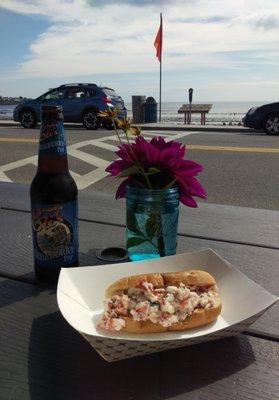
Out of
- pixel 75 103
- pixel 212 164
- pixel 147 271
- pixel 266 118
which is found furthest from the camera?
pixel 75 103

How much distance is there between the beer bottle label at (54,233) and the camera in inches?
41.2

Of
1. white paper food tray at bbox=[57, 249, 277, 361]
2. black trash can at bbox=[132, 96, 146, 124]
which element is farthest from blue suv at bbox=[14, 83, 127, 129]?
white paper food tray at bbox=[57, 249, 277, 361]

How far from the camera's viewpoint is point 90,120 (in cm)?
1382

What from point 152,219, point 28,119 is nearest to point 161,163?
point 152,219

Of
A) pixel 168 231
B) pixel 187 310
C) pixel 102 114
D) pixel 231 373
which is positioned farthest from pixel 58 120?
pixel 231 373

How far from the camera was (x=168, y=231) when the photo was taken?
45.3 inches

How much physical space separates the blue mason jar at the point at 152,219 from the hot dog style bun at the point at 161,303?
0.21 m

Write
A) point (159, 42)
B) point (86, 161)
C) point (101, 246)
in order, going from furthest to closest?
point (159, 42) < point (86, 161) < point (101, 246)

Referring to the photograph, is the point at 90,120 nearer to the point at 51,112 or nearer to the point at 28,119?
the point at 28,119

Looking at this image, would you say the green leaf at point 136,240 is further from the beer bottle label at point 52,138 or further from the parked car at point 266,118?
the parked car at point 266,118

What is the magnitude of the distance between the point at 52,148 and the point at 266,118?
11344 mm

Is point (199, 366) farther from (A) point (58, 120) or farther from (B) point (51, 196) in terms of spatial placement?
(A) point (58, 120)

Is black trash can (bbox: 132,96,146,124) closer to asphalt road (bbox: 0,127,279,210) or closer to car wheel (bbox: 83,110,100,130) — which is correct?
car wheel (bbox: 83,110,100,130)

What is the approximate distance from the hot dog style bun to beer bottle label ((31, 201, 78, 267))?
0.20 m
